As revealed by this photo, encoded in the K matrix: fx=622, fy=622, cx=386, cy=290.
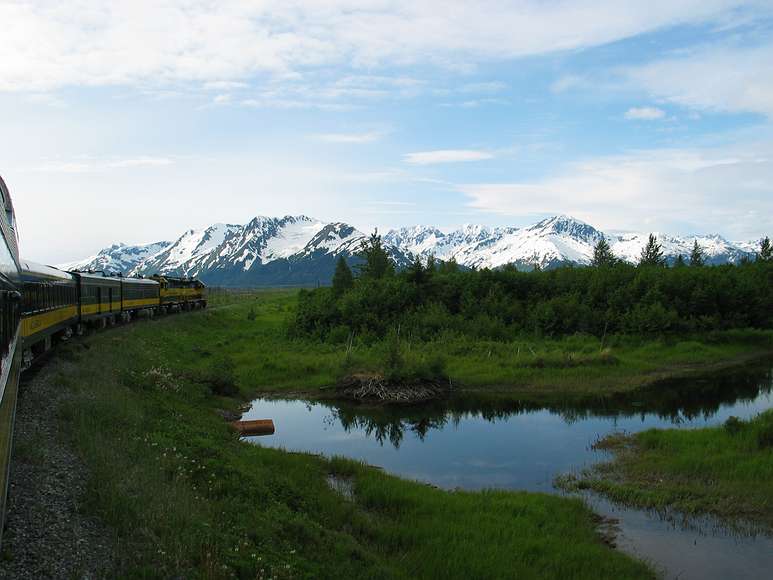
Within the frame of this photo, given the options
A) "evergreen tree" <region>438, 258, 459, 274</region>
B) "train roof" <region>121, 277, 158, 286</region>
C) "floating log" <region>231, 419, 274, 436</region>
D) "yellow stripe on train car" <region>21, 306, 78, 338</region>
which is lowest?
"floating log" <region>231, 419, 274, 436</region>

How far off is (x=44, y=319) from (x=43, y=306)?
518mm

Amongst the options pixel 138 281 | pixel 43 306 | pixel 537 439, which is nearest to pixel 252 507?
pixel 43 306

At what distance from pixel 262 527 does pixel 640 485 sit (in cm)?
1293

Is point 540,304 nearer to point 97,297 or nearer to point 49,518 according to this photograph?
point 97,297

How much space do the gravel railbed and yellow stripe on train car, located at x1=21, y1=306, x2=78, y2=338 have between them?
6059 mm

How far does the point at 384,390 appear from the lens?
33656 mm

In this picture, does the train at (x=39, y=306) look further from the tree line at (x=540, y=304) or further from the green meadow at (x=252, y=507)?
the tree line at (x=540, y=304)

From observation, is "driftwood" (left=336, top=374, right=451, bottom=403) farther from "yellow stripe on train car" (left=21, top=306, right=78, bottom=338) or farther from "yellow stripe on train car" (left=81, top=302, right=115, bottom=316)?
"yellow stripe on train car" (left=81, top=302, right=115, bottom=316)

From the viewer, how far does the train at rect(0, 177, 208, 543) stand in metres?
9.88

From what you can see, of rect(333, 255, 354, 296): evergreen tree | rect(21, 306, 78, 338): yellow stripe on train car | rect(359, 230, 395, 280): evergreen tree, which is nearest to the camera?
rect(21, 306, 78, 338): yellow stripe on train car

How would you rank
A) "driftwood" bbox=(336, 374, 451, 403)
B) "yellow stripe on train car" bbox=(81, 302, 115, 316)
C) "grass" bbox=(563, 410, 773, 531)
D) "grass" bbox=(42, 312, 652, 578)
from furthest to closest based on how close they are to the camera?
"yellow stripe on train car" bbox=(81, 302, 115, 316) < "driftwood" bbox=(336, 374, 451, 403) < "grass" bbox=(563, 410, 773, 531) < "grass" bbox=(42, 312, 652, 578)

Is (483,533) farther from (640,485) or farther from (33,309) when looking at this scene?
(33,309)

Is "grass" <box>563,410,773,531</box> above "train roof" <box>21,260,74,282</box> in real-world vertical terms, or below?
below

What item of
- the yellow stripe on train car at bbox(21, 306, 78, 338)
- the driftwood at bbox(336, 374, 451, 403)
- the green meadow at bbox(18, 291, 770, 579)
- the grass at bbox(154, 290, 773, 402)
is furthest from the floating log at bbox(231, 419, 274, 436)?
the grass at bbox(154, 290, 773, 402)
